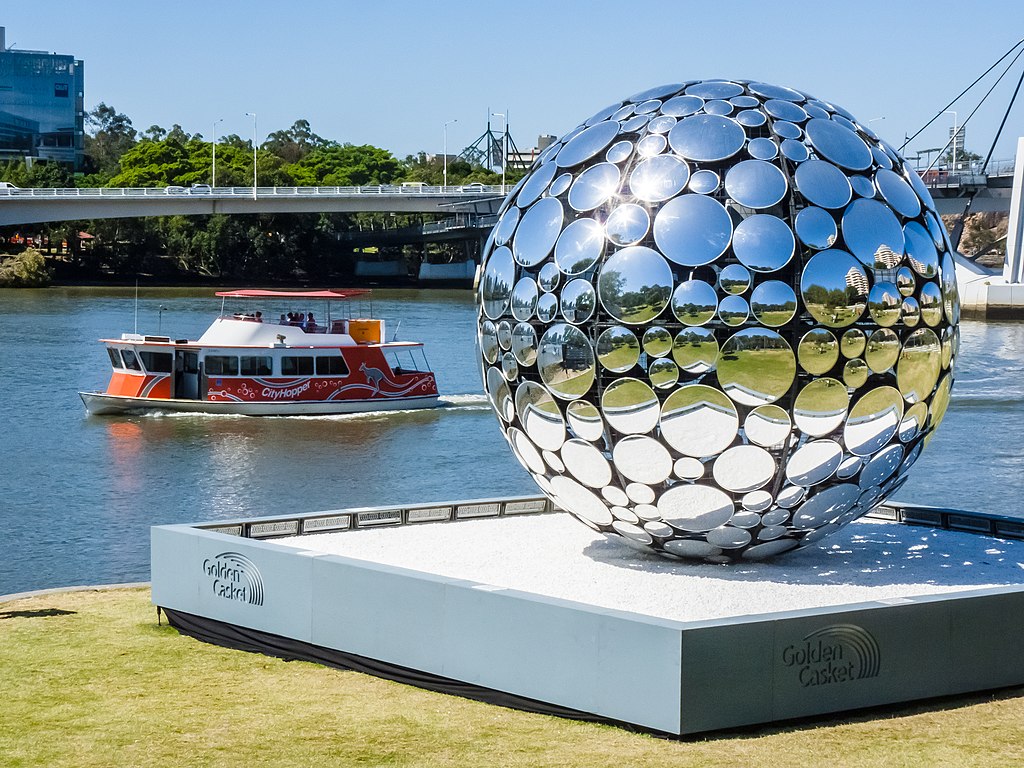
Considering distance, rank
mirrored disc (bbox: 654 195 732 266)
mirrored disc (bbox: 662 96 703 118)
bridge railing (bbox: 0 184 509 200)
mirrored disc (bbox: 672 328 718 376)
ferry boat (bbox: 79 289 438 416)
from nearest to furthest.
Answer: mirrored disc (bbox: 672 328 718 376), mirrored disc (bbox: 654 195 732 266), mirrored disc (bbox: 662 96 703 118), ferry boat (bbox: 79 289 438 416), bridge railing (bbox: 0 184 509 200)

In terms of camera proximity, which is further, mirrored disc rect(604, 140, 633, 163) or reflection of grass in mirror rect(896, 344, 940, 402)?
mirrored disc rect(604, 140, 633, 163)

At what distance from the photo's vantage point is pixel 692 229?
31.8 ft

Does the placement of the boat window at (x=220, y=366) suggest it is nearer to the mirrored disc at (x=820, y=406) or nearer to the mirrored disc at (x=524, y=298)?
the mirrored disc at (x=524, y=298)

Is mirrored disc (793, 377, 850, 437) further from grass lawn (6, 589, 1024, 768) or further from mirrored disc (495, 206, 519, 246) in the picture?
mirrored disc (495, 206, 519, 246)

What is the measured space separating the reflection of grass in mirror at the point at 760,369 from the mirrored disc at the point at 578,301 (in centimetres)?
97

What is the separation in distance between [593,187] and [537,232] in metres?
0.50

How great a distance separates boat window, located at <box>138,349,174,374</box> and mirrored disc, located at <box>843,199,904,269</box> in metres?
27.1

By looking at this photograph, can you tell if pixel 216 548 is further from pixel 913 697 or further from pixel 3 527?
pixel 3 527

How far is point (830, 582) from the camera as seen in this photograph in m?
10.5

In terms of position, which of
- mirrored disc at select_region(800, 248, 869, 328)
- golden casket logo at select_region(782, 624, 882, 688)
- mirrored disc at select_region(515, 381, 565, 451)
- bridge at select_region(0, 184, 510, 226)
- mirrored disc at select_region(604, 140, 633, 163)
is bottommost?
golden casket logo at select_region(782, 624, 882, 688)

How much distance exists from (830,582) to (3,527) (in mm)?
12975

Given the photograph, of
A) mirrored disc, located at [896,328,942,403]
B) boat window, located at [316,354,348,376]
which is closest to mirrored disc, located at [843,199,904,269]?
mirrored disc, located at [896,328,942,403]

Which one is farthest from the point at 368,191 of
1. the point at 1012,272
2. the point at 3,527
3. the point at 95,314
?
the point at 3,527

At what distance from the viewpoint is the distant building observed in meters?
158
